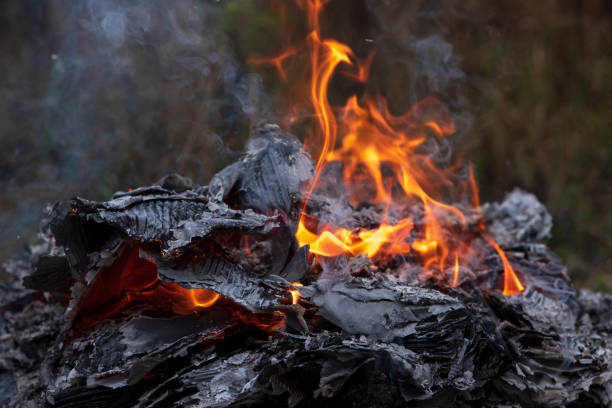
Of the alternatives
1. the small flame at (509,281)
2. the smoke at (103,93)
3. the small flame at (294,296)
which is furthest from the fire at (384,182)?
the smoke at (103,93)

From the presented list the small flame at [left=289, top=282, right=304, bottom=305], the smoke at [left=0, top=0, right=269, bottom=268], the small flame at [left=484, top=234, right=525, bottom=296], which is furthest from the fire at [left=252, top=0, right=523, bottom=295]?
the smoke at [left=0, top=0, right=269, bottom=268]

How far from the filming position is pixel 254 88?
1.72m

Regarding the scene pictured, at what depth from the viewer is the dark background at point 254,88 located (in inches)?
79.7

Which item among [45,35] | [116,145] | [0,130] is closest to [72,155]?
[116,145]

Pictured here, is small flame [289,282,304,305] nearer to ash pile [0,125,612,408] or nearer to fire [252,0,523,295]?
ash pile [0,125,612,408]

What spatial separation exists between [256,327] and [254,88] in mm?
1058

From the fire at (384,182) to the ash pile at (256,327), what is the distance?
9 cm

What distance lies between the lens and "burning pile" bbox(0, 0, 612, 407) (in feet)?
2.83

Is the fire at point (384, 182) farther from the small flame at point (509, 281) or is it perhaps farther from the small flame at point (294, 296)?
the small flame at point (294, 296)

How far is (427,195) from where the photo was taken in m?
1.66

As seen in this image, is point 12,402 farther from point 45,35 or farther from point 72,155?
point 45,35

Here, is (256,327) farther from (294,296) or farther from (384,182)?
(384,182)

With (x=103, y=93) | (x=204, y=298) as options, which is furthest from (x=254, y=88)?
(x=103, y=93)

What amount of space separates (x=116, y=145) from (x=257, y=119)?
120 cm
